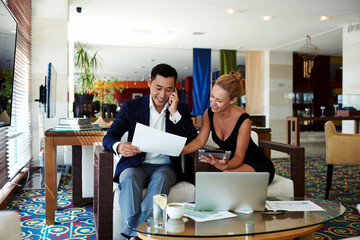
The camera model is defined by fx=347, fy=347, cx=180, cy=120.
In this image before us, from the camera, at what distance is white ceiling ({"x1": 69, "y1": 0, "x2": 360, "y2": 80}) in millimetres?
6574

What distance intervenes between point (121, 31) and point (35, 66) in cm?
369

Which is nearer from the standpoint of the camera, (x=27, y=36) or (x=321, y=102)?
(x=27, y=36)

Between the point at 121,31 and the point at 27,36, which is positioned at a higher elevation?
the point at 121,31

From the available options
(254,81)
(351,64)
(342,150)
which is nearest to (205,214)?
(342,150)

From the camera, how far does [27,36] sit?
5160mm

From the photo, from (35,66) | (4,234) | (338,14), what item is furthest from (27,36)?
(338,14)

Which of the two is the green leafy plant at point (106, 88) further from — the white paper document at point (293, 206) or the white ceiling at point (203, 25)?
the white paper document at point (293, 206)

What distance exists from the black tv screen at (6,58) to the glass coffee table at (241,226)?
1328 mm

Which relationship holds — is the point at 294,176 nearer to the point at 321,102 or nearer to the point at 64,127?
the point at 64,127

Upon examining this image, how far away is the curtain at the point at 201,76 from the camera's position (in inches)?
444

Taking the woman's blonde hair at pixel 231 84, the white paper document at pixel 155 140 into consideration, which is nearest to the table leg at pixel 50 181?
the white paper document at pixel 155 140

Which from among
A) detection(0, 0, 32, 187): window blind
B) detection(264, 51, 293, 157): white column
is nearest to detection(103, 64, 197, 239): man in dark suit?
detection(0, 0, 32, 187): window blind

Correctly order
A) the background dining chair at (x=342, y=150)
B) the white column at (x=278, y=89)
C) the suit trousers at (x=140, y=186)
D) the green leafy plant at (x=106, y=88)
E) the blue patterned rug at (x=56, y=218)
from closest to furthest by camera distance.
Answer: the suit trousers at (x=140, y=186)
the blue patterned rug at (x=56, y=218)
the background dining chair at (x=342, y=150)
the green leafy plant at (x=106, y=88)
the white column at (x=278, y=89)

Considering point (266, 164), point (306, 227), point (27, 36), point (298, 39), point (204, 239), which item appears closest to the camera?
point (204, 239)
